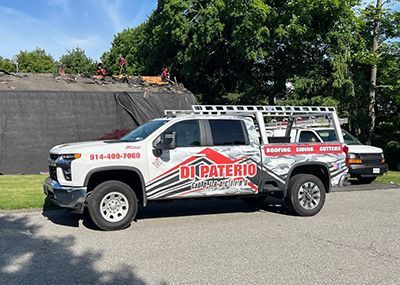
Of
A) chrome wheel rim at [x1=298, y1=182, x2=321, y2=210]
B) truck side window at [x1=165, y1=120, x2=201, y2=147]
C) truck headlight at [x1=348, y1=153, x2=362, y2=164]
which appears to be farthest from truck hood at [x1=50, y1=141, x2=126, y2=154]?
truck headlight at [x1=348, y1=153, x2=362, y2=164]

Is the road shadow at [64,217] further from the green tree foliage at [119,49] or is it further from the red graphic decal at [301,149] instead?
the green tree foliage at [119,49]

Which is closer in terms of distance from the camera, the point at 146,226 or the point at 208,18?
the point at 146,226

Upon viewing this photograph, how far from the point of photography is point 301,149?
30.9ft

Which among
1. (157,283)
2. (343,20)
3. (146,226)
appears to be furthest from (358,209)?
(343,20)

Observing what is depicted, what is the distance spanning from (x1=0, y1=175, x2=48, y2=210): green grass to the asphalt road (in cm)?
53

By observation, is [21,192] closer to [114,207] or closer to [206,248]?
[114,207]

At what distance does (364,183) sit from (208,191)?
27.7ft

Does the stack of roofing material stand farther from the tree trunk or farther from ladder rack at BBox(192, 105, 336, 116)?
the tree trunk

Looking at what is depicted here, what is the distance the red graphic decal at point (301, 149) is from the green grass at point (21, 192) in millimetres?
5017

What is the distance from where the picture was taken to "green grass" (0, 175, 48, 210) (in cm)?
998

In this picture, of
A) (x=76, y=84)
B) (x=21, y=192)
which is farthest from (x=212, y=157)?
(x=76, y=84)

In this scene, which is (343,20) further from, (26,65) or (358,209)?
(26,65)

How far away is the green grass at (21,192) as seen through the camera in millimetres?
9977

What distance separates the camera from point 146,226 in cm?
827
